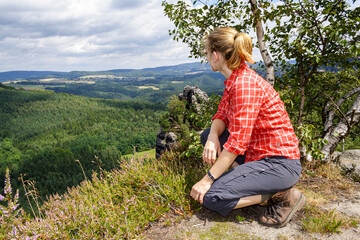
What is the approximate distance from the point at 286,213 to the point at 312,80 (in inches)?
182

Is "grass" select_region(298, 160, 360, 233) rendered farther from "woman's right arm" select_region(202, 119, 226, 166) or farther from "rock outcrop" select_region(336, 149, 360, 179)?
"woman's right arm" select_region(202, 119, 226, 166)

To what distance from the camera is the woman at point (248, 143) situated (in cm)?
262

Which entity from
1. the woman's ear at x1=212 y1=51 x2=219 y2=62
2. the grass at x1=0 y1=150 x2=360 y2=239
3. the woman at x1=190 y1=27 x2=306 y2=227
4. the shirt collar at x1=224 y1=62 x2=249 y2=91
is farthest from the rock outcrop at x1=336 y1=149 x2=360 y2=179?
the woman's ear at x1=212 y1=51 x2=219 y2=62

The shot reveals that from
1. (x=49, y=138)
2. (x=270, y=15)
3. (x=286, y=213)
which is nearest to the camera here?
(x=286, y=213)

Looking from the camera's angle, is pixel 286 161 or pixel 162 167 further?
pixel 162 167

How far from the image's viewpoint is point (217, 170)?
279cm

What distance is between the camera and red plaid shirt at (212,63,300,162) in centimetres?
260

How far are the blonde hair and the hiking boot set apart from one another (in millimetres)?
1871

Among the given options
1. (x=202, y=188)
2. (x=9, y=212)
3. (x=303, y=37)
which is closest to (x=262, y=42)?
(x=303, y=37)

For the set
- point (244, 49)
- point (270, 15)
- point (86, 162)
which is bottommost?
point (86, 162)

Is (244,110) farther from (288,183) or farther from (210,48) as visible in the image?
(288,183)

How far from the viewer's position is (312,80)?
6.29 metres

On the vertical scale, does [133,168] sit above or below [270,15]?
below

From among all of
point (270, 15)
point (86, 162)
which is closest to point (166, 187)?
point (270, 15)
